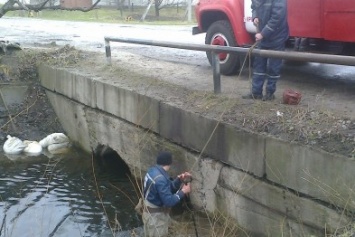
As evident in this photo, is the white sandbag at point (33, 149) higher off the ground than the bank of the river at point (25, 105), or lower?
lower

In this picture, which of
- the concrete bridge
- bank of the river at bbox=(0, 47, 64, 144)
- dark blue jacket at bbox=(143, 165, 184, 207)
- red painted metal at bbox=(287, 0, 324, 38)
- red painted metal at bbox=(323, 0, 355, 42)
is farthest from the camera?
bank of the river at bbox=(0, 47, 64, 144)

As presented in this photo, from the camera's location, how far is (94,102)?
9.21m

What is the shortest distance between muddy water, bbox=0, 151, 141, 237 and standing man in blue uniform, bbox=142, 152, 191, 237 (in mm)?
451

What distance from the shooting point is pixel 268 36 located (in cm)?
609

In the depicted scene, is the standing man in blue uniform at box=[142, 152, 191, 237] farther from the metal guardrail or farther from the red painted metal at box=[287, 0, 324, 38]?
the red painted metal at box=[287, 0, 324, 38]

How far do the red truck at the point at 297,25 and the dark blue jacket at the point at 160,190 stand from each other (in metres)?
2.07

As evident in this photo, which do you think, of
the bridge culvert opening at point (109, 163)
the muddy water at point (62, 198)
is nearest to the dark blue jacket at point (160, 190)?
the muddy water at point (62, 198)

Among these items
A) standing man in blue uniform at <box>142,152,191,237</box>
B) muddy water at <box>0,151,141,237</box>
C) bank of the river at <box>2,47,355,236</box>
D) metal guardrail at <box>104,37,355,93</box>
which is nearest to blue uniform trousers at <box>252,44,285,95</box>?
bank of the river at <box>2,47,355,236</box>

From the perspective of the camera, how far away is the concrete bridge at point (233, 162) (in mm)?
4762

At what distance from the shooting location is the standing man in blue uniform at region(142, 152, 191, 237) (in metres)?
5.94

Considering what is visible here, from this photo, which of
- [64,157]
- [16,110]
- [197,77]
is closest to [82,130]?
[64,157]

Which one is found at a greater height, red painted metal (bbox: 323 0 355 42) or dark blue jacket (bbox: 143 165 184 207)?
red painted metal (bbox: 323 0 355 42)

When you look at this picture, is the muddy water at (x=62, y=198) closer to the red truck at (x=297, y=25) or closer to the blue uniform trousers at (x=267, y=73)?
the blue uniform trousers at (x=267, y=73)

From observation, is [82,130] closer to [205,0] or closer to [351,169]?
[205,0]
